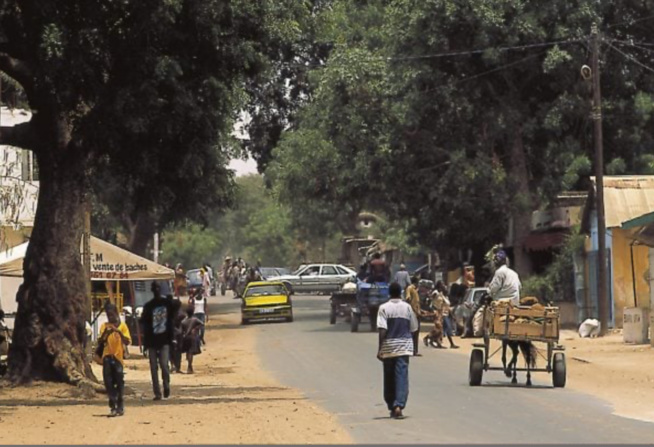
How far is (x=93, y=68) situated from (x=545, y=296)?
81.6 ft

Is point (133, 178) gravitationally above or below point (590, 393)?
above

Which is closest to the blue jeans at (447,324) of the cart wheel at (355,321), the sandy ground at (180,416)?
the cart wheel at (355,321)

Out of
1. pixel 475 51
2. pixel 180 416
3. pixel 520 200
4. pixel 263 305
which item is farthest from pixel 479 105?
pixel 180 416

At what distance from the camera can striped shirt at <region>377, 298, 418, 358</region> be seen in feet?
56.0

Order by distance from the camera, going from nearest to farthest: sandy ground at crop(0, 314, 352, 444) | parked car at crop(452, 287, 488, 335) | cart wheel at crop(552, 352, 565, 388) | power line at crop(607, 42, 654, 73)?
sandy ground at crop(0, 314, 352, 444), cart wheel at crop(552, 352, 565, 388), parked car at crop(452, 287, 488, 335), power line at crop(607, 42, 654, 73)

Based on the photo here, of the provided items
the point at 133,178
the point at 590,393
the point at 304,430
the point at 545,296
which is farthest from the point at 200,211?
the point at 304,430

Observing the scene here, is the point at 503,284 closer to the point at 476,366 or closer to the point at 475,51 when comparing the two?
the point at 476,366

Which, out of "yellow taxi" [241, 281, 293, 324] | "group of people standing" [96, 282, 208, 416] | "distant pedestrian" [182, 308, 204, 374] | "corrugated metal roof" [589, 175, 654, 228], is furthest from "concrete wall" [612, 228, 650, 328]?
"group of people standing" [96, 282, 208, 416]

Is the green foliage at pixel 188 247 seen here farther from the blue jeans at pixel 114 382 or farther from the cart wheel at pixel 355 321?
the blue jeans at pixel 114 382

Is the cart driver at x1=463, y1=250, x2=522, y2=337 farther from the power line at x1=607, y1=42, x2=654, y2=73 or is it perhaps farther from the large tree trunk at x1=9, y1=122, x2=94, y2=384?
the power line at x1=607, y1=42, x2=654, y2=73

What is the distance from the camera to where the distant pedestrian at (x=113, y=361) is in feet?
60.5

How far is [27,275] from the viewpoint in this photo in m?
22.9

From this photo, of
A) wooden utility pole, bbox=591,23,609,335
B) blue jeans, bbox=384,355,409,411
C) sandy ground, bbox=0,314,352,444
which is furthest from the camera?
wooden utility pole, bbox=591,23,609,335

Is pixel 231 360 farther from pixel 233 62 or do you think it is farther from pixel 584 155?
pixel 584 155
